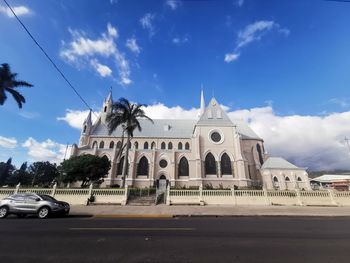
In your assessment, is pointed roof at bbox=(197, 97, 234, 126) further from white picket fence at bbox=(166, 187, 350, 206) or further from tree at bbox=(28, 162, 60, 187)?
tree at bbox=(28, 162, 60, 187)

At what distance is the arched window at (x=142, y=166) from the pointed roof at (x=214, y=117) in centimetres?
1353

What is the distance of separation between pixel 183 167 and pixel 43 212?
2848cm

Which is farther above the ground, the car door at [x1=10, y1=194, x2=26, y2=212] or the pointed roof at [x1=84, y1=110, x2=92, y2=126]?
the pointed roof at [x1=84, y1=110, x2=92, y2=126]

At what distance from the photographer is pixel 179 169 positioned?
37.6 metres

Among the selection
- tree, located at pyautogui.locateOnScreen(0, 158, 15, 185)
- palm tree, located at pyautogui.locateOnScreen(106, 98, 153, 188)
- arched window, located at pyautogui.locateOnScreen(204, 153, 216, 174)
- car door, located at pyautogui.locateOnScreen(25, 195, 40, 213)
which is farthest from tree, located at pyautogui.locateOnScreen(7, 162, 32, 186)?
car door, located at pyautogui.locateOnScreen(25, 195, 40, 213)

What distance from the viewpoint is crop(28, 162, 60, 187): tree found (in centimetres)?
5869

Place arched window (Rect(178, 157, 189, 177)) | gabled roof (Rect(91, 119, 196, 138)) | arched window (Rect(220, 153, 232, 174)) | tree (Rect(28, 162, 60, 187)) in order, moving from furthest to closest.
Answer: tree (Rect(28, 162, 60, 187)), gabled roof (Rect(91, 119, 196, 138)), arched window (Rect(178, 157, 189, 177)), arched window (Rect(220, 153, 232, 174))

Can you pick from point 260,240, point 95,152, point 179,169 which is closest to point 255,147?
point 179,169

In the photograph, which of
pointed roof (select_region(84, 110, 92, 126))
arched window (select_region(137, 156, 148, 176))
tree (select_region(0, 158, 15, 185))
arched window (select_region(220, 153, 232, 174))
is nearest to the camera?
arched window (select_region(220, 153, 232, 174))

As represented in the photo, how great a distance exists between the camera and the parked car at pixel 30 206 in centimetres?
1102

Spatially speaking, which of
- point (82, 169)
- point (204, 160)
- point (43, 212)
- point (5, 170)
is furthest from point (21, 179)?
point (43, 212)

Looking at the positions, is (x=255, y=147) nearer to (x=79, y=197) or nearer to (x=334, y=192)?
(x=334, y=192)

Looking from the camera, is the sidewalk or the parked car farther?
the sidewalk

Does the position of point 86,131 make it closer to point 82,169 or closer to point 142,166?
point 142,166
